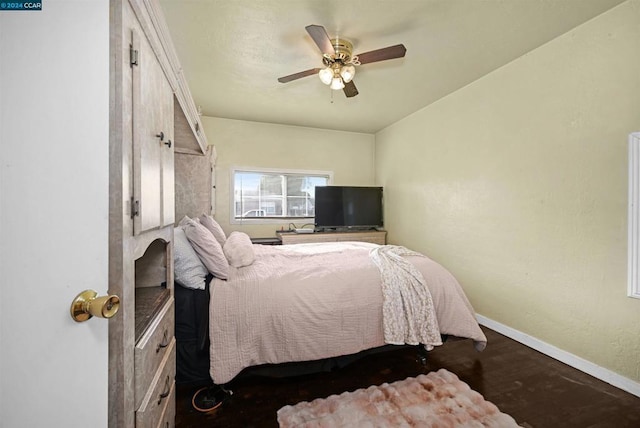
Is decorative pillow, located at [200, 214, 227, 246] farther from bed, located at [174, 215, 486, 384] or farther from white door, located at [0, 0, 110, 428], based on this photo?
white door, located at [0, 0, 110, 428]

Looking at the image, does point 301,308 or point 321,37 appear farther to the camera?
point 321,37

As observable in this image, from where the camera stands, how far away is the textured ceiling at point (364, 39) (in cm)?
188

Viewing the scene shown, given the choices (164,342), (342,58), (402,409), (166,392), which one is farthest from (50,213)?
(342,58)

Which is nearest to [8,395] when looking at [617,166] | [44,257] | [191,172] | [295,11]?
[44,257]

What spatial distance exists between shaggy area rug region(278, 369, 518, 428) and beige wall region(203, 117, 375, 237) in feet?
10.1

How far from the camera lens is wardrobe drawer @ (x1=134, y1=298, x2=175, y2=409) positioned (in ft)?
2.90

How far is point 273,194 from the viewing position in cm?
455

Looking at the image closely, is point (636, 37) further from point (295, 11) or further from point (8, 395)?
point (8, 395)

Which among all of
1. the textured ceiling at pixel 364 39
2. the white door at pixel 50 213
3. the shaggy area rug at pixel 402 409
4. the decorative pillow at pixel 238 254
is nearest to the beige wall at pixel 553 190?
the textured ceiling at pixel 364 39

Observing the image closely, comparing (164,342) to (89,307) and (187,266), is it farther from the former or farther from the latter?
(89,307)

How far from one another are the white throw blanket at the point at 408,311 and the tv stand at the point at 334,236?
87.9 inches

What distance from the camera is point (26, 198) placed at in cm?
53

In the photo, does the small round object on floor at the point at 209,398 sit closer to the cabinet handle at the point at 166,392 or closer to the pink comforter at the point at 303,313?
the pink comforter at the point at 303,313

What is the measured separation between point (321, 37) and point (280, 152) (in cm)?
271
